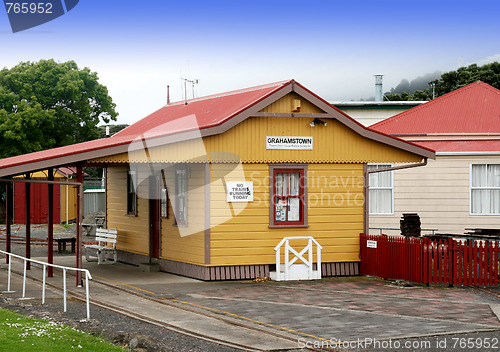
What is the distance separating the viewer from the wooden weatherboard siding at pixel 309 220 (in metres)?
19.1

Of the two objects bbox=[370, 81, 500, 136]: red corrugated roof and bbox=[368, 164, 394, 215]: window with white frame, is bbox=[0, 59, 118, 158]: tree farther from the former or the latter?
bbox=[368, 164, 394, 215]: window with white frame

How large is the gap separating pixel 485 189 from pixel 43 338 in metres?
17.7

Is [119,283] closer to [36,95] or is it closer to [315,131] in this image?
[315,131]

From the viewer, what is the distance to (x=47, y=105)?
51.0m

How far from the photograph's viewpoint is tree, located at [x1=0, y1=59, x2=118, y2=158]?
4803 centimetres

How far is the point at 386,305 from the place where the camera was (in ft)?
50.0

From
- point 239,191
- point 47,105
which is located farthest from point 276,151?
point 47,105

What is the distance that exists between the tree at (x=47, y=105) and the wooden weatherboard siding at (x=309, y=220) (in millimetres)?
31166

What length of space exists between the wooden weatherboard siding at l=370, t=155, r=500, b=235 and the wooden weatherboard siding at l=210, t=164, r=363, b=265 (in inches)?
234

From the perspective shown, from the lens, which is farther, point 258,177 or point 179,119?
point 179,119

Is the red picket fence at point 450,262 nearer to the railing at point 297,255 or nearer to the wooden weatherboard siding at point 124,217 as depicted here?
the railing at point 297,255

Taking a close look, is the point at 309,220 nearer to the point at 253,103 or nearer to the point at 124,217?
the point at 253,103

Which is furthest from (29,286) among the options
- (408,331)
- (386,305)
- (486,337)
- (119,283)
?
(486,337)

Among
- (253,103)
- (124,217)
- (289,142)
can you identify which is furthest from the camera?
(124,217)
